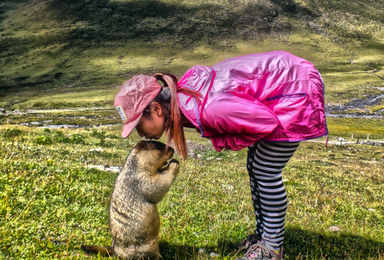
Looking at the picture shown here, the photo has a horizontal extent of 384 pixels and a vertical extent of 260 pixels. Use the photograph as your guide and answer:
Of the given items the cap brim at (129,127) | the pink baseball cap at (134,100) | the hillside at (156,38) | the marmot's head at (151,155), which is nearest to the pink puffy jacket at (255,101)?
the pink baseball cap at (134,100)

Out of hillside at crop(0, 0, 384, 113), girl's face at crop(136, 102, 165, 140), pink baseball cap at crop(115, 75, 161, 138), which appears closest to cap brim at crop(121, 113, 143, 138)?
pink baseball cap at crop(115, 75, 161, 138)

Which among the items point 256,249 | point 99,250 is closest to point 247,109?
point 256,249

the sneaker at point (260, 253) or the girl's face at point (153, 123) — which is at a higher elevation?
the girl's face at point (153, 123)

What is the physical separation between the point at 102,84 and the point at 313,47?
109m

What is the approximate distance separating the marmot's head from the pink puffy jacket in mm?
811

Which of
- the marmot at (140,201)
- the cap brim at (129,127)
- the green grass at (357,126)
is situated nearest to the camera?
the cap brim at (129,127)

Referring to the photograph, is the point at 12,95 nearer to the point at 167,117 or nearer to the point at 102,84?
the point at 102,84

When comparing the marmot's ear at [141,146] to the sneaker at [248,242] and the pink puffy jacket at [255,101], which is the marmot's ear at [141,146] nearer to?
the pink puffy jacket at [255,101]

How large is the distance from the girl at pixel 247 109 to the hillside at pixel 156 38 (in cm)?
12304

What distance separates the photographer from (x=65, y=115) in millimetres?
72438

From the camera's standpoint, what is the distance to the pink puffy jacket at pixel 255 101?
3.47 meters

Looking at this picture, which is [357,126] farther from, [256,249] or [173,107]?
[173,107]

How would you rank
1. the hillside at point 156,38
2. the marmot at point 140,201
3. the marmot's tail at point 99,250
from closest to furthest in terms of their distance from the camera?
the marmot's tail at point 99,250
the marmot at point 140,201
the hillside at point 156,38

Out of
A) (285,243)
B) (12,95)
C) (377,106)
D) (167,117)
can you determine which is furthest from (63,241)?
(12,95)
